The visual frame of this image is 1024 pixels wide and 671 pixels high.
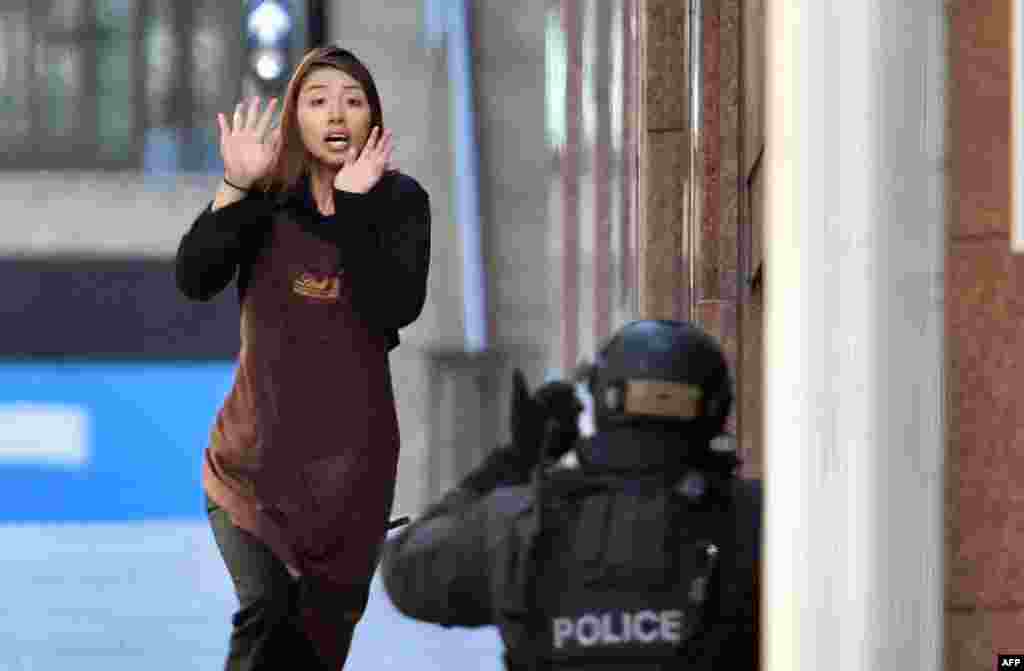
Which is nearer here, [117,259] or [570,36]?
[570,36]

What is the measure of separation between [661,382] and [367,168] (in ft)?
7.00

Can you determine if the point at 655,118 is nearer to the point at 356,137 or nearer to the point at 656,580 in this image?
the point at 356,137

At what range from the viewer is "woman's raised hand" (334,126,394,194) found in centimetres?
685

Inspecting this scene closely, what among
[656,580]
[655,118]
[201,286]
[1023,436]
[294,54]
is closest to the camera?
[656,580]

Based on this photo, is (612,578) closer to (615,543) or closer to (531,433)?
(615,543)

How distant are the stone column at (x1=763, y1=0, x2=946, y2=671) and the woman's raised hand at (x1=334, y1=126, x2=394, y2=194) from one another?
6.20 ft

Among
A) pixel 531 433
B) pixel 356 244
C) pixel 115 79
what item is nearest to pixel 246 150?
pixel 356 244

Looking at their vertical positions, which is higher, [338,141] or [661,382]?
[338,141]

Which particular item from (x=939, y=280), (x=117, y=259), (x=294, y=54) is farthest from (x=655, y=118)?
(x=117, y=259)

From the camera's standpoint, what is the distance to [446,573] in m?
4.86

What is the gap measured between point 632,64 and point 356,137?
3290 millimetres

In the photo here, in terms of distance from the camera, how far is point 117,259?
19.2m

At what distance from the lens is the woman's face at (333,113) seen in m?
7.02

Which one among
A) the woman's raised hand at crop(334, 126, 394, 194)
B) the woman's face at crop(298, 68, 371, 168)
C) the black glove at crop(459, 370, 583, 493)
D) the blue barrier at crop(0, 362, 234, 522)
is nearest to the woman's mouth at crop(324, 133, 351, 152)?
the woman's face at crop(298, 68, 371, 168)
